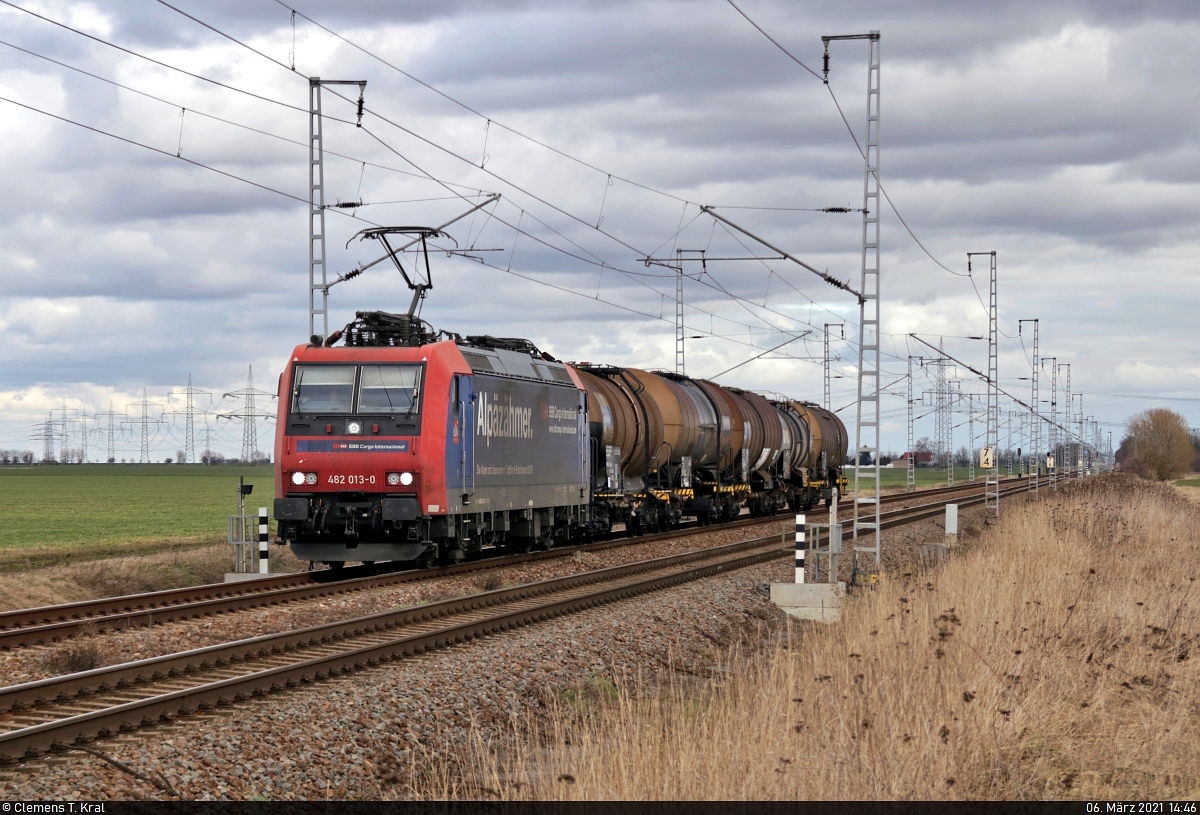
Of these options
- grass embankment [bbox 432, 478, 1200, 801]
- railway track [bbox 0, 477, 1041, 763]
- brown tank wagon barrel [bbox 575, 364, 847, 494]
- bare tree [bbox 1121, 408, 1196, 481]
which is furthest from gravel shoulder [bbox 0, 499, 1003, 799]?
Result: bare tree [bbox 1121, 408, 1196, 481]

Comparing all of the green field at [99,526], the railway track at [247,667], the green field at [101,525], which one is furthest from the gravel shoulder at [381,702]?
the green field at [101,525]

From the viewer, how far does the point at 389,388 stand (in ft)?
67.3

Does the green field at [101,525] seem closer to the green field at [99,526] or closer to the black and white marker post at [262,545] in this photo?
the green field at [99,526]

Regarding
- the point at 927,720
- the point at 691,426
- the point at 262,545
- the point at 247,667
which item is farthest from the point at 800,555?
the point at 691,426

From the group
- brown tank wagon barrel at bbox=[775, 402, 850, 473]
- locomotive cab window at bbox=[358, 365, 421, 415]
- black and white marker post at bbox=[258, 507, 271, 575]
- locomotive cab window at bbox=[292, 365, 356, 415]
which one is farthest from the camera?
brown tank wagon barrel at bbox=[775, 402, 850, 473]

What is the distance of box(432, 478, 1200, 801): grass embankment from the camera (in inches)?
287

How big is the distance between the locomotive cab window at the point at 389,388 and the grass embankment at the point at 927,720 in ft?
26.4

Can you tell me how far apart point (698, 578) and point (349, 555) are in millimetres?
6274

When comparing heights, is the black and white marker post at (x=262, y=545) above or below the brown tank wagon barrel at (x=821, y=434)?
below

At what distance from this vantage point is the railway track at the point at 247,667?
31.4 ft

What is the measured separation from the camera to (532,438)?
80.9 feet

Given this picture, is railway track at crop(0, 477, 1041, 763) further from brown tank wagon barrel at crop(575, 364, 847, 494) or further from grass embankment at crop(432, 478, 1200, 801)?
brown tank wagon barrel at crop(575, 364, 847, 494)

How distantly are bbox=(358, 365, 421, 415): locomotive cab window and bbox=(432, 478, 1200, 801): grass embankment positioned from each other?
804 cm

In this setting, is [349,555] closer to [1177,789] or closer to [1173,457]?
[1177,789]
